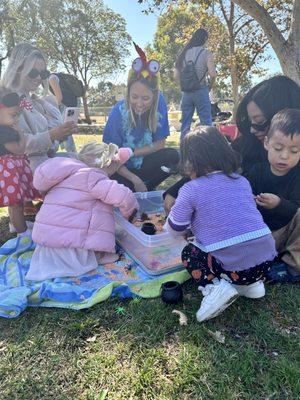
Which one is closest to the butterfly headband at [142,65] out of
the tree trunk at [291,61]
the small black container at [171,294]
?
the small black container at [171,294]

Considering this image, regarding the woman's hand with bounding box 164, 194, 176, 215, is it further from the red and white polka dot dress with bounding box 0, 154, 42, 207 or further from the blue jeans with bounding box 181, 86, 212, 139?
the blue jeans with bounding box 181, 86, 212, 139

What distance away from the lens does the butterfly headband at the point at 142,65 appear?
281 cm

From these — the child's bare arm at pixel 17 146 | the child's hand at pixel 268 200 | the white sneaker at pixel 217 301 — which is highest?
the child's bare arm at pixel 17 146

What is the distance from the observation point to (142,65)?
9.22 ft

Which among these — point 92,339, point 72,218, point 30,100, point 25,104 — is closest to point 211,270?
point 92,339

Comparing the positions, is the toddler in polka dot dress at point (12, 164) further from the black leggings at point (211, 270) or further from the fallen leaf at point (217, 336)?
the fallen leaf at point (217, 336)

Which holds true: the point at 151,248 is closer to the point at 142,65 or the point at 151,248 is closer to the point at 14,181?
the point at 14,181

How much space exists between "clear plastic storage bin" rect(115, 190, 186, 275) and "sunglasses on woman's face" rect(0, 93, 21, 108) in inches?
45.2

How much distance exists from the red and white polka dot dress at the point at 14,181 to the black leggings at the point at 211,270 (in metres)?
1.41

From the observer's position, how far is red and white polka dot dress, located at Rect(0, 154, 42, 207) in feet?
8.32

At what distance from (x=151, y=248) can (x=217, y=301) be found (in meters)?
0.62

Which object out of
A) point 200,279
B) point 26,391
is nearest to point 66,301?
point 26,391

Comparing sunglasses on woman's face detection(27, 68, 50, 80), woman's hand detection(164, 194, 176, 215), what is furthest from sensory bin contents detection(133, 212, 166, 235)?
sunglasses on woman's face detection(27, 68, 50, 80)

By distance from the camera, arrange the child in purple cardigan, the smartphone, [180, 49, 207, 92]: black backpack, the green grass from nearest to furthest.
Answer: the green grass → the child in purple cardigan → the smartphone → [180, 49, 207, 92]: black backpack
